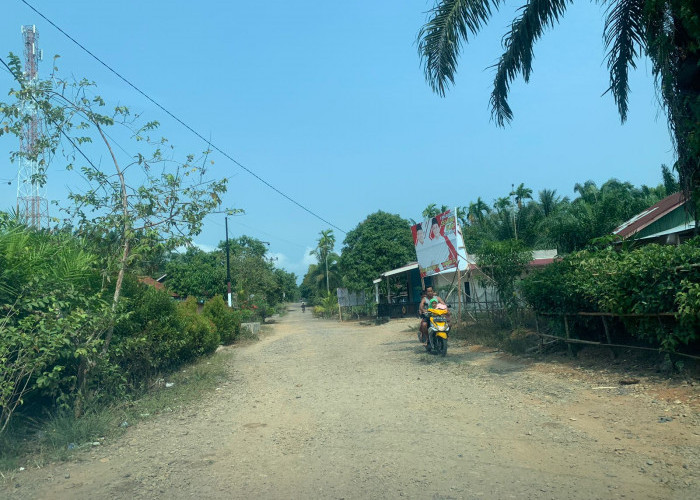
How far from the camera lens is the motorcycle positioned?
13.0 meters

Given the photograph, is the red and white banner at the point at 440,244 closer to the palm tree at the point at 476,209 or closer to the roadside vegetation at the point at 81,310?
the roadside vegetation at the point at 81,310

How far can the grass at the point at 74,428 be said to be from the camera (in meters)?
6.53

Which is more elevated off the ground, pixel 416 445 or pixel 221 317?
pixel 221 317

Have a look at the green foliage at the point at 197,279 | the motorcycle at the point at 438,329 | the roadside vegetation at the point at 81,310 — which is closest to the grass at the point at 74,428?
the roadside vegetation at the point at 81,310

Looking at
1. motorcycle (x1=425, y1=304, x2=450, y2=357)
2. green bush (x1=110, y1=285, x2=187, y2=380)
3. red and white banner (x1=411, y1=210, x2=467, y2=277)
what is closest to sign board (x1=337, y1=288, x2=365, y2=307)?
red and white banner (x1=411, y1=210, x2=467, y2=277)

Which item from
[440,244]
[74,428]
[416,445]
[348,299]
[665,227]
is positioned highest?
[440,244]

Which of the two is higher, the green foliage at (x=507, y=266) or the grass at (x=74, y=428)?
the green foliage at (x=507, y=266)

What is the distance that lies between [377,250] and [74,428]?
99.6 feet

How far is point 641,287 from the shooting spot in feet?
28.5

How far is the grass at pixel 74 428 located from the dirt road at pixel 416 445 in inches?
12.4

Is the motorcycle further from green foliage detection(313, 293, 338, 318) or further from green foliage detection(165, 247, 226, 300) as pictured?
green foliage detection(313, 293, 338, 318)

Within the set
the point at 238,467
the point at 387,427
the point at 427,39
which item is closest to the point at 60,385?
the point at 238,467

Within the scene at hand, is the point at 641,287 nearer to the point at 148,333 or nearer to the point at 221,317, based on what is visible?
the point at 148,333

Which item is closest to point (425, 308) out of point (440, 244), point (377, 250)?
point (440, 244)
